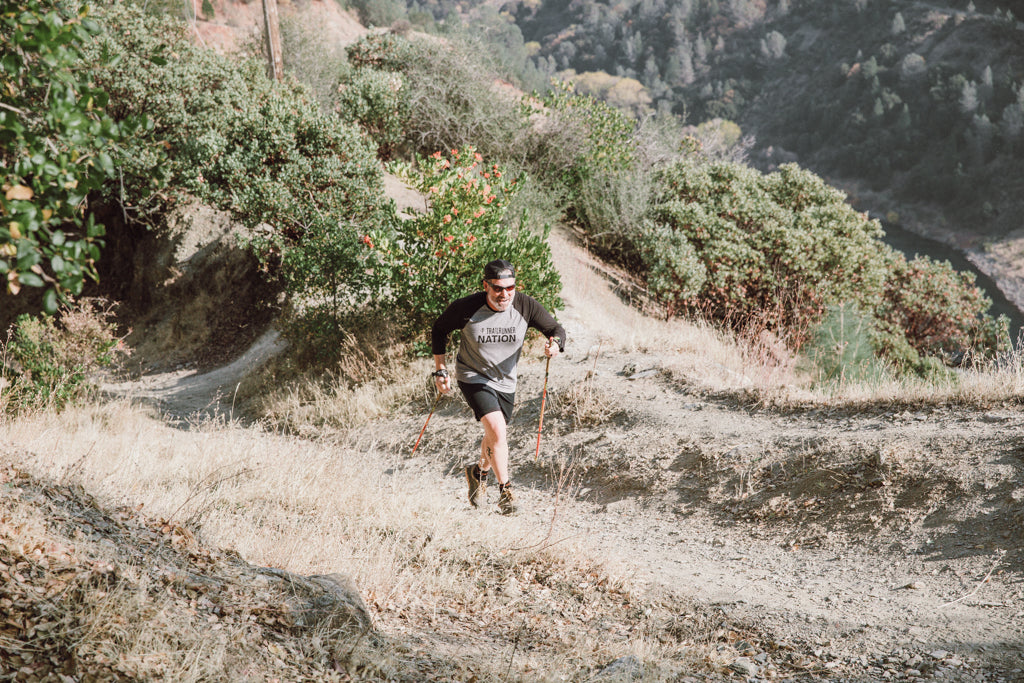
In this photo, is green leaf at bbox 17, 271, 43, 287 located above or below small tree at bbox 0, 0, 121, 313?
below

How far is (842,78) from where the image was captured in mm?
70812

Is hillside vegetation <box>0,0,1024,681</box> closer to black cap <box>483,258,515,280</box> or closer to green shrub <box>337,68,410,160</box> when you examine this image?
black cap <box>483,258,515,280</box>

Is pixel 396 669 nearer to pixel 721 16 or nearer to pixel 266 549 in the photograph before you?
pixel 266 549

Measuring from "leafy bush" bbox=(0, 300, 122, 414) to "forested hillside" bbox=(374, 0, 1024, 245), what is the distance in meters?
15.4

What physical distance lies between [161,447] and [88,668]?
4114mm

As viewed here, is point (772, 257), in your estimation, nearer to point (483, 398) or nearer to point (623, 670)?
point (483, 398)

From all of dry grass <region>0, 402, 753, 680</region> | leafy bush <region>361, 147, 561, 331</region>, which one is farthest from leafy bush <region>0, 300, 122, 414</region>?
leafy bush <region>361, 147, 561, 331</region>

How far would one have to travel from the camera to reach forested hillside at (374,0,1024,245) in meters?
52.1

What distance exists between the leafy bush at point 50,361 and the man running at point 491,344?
4.89 m

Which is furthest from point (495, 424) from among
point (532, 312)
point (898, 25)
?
point (898, 25)

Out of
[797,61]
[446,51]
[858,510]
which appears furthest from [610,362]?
[797,61]

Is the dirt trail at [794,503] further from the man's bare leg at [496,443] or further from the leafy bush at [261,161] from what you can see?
the leafy bush at [261,161]

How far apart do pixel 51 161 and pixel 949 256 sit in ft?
170

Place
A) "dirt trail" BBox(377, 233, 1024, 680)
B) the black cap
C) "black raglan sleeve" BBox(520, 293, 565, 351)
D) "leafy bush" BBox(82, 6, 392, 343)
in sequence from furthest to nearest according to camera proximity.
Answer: "leafy bush" BBox(82, 6, 392, 343), "black raglan sleeve" BBox(520, 293, 565, 351), the black cap, "dirt trail" BBox(377, 233, 1024, 680)
